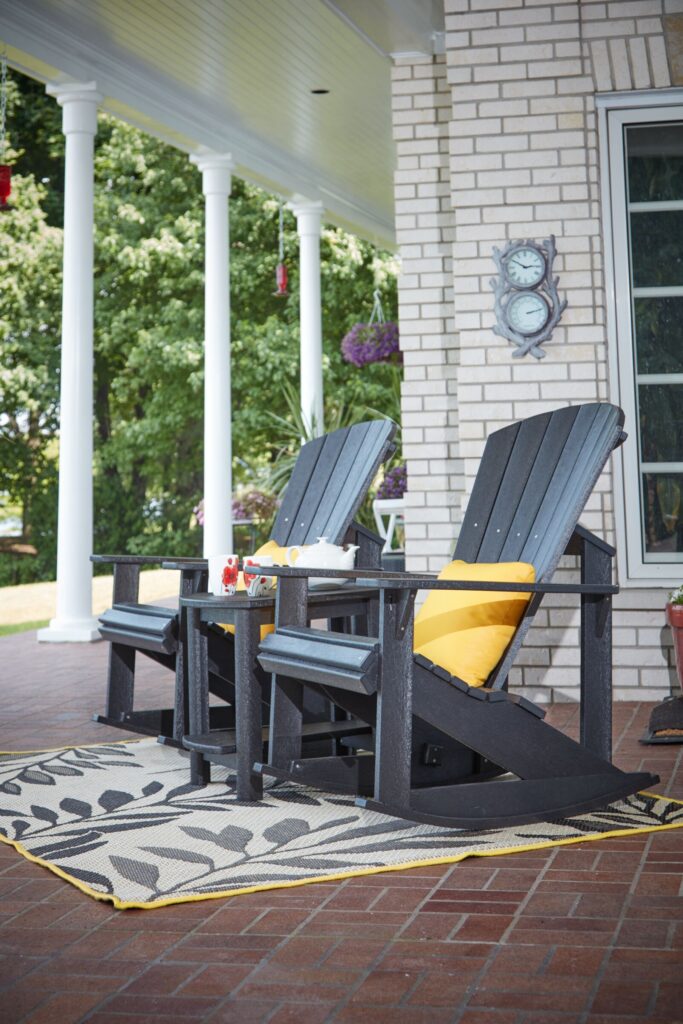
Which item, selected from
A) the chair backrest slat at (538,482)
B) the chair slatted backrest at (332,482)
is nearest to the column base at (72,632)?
the chair slatted backrest at (332,482)

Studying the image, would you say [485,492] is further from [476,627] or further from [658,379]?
[658,379]

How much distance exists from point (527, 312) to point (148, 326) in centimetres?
1306

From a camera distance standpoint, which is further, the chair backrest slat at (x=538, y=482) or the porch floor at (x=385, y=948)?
the chair backrest slat at (x=538, y=482)

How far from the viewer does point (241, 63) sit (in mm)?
7406

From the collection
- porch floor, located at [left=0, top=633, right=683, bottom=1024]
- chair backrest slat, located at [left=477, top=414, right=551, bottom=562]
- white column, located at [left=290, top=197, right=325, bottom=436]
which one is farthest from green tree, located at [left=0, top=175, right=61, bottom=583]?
porch floor, located at [left=0, top=633, right=683, bottom=1024]

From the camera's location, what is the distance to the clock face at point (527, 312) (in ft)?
16.0

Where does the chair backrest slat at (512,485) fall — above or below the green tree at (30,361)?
below

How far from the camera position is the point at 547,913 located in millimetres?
2424

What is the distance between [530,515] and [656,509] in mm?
1482

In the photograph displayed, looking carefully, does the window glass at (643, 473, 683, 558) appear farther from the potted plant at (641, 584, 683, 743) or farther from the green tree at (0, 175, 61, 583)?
the green tree at (0, 175, 61, 583)

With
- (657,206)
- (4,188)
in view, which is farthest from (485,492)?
(4,188)

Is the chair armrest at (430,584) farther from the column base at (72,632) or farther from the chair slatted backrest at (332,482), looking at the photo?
the column base at (72,632)

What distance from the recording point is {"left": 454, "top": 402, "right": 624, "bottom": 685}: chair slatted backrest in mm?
3357

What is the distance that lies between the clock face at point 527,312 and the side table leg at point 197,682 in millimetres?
1995
